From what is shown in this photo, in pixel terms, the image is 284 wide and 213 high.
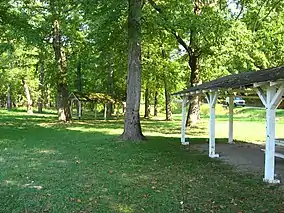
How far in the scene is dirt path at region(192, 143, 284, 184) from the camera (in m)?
9.61

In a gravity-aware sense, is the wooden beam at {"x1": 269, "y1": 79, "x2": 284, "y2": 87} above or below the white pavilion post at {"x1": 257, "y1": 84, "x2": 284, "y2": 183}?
above

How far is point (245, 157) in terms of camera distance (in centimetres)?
1175

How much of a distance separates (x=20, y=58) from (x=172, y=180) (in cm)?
3290

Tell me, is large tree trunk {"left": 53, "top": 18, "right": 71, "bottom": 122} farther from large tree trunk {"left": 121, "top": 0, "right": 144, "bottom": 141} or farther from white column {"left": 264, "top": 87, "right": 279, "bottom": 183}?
white column {"left": 264, "top": 87, "right": 279, "bottom": 183}

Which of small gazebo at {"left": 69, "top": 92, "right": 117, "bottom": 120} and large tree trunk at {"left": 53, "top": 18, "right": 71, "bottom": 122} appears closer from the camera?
large tree trunk at {"left": 53, "top": 18, "right": 71, "bottom": 122}

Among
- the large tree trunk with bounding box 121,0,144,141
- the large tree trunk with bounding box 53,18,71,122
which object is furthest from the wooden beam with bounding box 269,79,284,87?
the large tree trunk with bounding box 53,18,71,122

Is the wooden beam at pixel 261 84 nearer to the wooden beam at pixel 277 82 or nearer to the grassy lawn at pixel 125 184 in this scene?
the wooden beam at pixel 277 82

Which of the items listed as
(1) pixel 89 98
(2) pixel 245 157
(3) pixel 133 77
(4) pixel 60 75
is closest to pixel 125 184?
(2) pixel 245 157

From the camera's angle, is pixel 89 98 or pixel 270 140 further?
pixel 89 98

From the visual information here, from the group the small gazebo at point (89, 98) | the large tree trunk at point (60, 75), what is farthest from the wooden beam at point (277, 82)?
the small gazebo at point (89, 98)

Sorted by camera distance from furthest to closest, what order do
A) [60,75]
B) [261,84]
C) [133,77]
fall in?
[60,75] → [133,77] → [261,84]

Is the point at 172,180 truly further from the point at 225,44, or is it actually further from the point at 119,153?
the point at 225,44

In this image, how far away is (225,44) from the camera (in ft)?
70.1

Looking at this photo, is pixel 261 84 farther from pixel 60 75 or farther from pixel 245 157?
pixel 60 75
